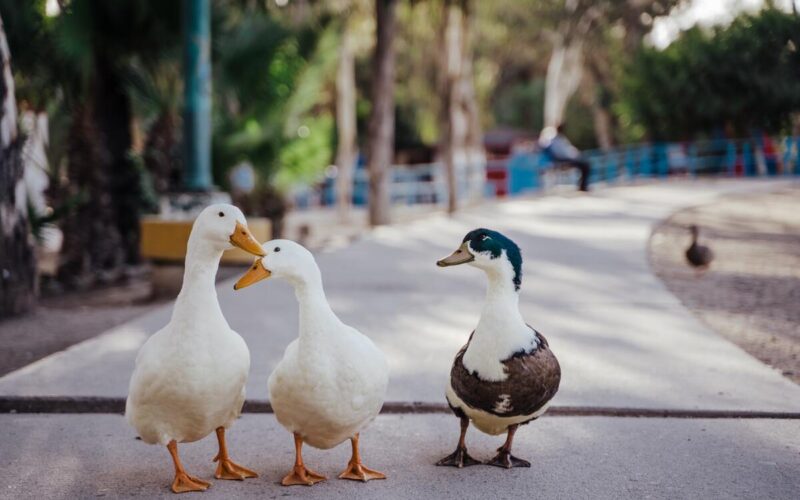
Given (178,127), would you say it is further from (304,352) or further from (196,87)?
(304,352)

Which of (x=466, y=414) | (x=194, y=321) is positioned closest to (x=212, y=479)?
(x=194, y=321)

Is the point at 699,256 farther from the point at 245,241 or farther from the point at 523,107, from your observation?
the point at 523,107

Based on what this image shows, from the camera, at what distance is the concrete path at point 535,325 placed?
4828mm

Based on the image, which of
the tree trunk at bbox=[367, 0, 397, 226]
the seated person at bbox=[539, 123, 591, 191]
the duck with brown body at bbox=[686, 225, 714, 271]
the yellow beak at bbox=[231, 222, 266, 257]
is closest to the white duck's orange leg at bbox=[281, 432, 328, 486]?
the yellow beak at bbox=[231, 222, 266, 257]

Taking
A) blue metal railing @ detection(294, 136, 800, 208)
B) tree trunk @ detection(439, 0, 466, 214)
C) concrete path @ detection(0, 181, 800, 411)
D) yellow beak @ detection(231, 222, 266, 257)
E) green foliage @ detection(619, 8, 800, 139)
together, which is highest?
tree trunk @ detection(439, 0, 466, 214)

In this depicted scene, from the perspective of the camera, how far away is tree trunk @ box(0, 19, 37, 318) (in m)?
7.24

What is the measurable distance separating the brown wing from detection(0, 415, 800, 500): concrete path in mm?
328

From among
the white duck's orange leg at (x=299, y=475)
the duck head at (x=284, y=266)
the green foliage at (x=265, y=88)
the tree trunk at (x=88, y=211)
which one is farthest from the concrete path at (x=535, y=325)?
the green foliage at (x=265, y=88)

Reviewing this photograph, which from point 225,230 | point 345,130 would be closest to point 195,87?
point 225,230

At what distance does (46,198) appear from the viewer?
11.7 m

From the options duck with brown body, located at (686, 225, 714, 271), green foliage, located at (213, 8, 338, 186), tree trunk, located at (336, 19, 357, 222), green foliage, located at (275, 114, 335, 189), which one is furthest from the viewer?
tree trunk, located at (336, 19, 357, 222)

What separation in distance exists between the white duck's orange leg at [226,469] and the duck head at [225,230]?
80 cm

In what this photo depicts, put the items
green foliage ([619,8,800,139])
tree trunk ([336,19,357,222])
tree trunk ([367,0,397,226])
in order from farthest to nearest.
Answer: tree trunk ([336,19,357,222])
tree trunk ([367,0,397,226])
green foliage ([619,8,800,139])

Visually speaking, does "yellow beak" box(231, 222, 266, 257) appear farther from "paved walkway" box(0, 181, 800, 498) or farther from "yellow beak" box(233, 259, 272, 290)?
"paved walkway" box(0, 181, 800, 498)
